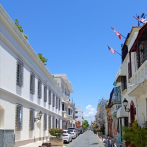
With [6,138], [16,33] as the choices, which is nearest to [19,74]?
[16,33]

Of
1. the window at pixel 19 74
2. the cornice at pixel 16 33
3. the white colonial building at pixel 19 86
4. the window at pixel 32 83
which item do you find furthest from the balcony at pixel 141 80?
the window at pixel 32 83

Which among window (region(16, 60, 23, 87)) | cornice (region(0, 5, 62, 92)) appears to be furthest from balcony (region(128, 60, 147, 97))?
cornice (region(0, 5, 62, 92))

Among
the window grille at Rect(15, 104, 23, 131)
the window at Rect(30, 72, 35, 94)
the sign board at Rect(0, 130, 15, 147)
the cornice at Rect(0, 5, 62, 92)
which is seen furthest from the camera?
the window at Rect(30, 72, 35, 94)

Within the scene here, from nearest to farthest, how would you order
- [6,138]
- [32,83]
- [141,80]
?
1. [6,138]
2. [141,80]
3. [32,83]

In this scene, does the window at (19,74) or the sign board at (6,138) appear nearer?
the sign board at (6,138)

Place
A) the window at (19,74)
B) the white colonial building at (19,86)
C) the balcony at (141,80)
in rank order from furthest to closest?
the window at (19,74) → the white colonial building at (19,86) → the balcony at (141,80)

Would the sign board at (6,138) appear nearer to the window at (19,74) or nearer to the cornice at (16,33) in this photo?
the cornice at (16,33)

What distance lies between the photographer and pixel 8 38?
49.8 ft

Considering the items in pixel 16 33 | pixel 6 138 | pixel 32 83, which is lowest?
pixel 6 138

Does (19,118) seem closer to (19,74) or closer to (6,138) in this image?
(19,74)

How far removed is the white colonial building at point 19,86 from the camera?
1438 cm

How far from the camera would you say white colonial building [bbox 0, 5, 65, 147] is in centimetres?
1438

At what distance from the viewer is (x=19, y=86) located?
17.4m

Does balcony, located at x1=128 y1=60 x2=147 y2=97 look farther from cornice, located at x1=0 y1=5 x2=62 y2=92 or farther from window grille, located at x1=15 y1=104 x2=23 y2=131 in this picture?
cornice, located at x1=0 y1=5 x2=62 y2=92
